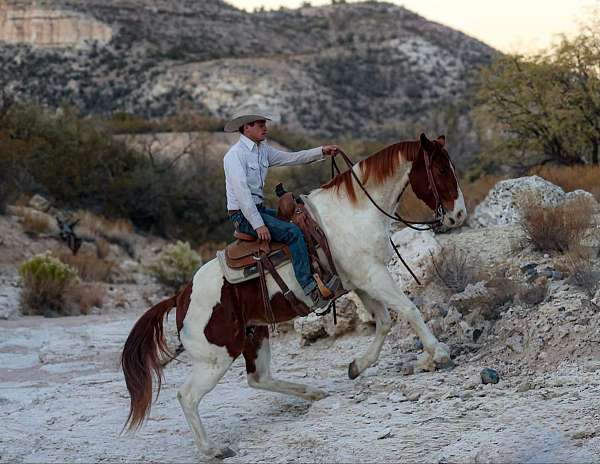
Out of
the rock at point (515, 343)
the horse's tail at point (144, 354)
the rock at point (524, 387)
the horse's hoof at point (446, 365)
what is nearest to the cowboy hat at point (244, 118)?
the horse's tail at point (144, 354)

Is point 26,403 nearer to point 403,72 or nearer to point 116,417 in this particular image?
point 116,417

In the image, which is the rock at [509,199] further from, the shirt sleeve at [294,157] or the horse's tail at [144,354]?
the horse's tail at [144,354]

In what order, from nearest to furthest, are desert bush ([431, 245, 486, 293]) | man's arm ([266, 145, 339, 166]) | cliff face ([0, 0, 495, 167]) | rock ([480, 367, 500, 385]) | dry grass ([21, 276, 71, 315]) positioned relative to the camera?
rock ([480, 367, 500, 385]), man's arm ([266, 145, 339, 166]), desert bush ([431, 245, 486, 293]), dry grass ([21, 276, 71, 315]), cliff face ([0, 0, 495, 167])

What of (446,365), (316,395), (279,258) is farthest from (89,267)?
(446,365)

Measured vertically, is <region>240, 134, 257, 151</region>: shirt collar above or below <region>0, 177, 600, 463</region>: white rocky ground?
above

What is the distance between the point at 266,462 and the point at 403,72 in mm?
62517

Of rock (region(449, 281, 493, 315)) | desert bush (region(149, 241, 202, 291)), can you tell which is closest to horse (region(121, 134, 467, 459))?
rock (region(449, 281, 493, 315))

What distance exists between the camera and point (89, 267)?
19656 millimetres

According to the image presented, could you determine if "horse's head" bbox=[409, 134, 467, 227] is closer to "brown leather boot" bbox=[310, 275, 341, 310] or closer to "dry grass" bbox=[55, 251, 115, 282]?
"brown leather boot" bbox=[310, 275, 341, 310]

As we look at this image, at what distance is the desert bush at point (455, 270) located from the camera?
941 centimetres

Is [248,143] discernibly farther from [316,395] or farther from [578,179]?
[578,179]

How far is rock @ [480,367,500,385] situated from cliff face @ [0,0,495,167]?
133ft

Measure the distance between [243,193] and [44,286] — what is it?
392 inches

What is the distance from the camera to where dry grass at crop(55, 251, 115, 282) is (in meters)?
19.5
